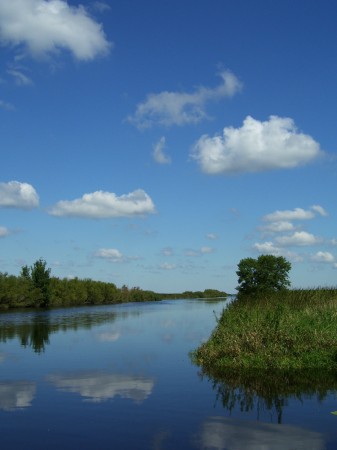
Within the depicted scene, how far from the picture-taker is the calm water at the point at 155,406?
34.3 ft

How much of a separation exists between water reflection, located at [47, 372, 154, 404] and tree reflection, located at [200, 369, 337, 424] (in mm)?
2339

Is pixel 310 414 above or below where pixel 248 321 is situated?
below

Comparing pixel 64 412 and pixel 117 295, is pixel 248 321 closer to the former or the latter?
pixel 64 412

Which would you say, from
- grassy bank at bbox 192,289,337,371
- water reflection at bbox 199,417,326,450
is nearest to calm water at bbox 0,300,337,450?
water reflection at bbox 199,417,326,450

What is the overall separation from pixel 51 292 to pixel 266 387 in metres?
84.7

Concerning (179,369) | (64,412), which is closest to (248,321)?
(179,369)

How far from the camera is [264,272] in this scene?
89.9 m

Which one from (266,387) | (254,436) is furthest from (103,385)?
(254,436)

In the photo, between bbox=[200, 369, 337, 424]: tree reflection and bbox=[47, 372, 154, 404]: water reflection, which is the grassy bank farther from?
bbox=[47, 372, 154, 404]: water reflection

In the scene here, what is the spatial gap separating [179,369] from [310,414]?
7.75m

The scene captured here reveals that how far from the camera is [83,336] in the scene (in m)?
33.8

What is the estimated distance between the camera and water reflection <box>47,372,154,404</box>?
582 inches

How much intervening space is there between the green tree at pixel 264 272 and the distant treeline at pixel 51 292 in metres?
36.4

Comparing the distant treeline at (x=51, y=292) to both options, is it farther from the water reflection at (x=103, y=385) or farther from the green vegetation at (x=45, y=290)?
the water reflection at (x=103, y=385)
